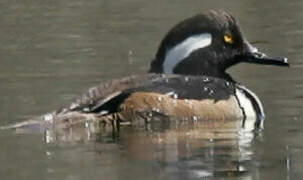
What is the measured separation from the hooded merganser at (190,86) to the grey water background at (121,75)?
1.04ft

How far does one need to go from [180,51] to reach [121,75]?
2308 millimetres

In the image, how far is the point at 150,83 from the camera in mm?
13477

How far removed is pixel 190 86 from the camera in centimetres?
1360

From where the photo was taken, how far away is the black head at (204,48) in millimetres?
14312

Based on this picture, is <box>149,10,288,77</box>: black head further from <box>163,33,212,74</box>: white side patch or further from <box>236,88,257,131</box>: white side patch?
<box>236,88,257,131</box>: white side patch

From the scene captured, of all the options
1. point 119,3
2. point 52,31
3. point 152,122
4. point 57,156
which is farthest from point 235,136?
point 119,3

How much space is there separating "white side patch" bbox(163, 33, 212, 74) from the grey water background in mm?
897

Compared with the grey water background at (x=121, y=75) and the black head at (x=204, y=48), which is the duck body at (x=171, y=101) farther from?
the black head at (x=204, y=48)

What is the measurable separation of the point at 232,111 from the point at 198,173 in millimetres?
2522

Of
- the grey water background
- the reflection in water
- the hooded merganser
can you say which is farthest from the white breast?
the reflection in water

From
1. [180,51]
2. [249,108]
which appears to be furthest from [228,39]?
[249,108]

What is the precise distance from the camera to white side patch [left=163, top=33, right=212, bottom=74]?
1430 cm

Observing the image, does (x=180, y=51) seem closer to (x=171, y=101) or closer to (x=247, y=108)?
(x=247, y=108)

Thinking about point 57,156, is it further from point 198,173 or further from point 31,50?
point 31,50
